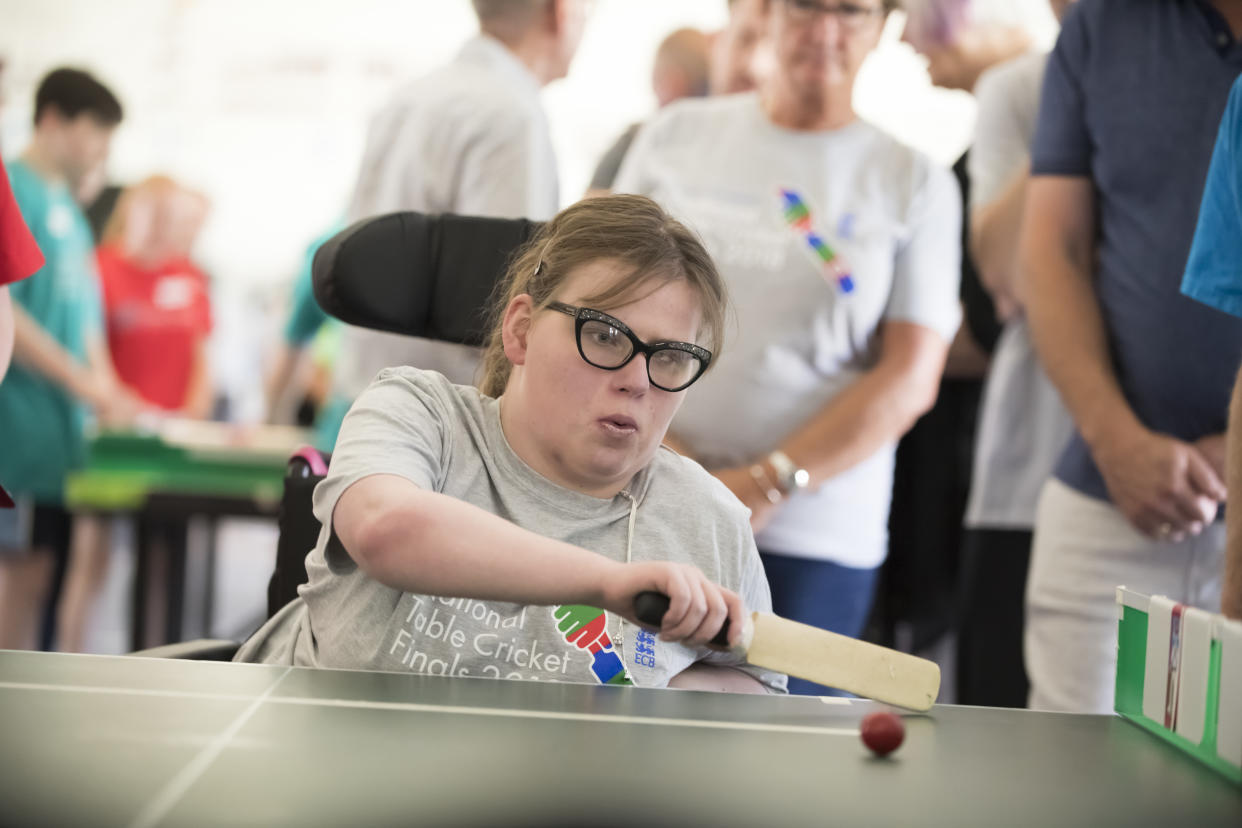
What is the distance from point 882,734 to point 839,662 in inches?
5.3

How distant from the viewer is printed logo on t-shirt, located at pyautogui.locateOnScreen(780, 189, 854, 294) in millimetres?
1891

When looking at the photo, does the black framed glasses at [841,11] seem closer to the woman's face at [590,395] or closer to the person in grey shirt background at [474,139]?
the person in grey shirt background at [474,139]

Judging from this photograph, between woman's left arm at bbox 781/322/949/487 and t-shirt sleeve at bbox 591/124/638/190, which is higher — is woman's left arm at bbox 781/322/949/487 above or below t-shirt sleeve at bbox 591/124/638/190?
below

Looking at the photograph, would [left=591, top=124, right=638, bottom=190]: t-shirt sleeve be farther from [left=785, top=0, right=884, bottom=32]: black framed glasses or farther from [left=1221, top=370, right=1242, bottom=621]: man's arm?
[left=1221, top=370, right=1242, bottom=621]: man's arm

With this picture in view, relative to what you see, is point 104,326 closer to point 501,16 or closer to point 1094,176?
point 501,16

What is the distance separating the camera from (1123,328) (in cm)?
182

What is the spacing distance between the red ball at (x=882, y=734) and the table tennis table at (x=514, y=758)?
11mm

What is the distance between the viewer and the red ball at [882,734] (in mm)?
861

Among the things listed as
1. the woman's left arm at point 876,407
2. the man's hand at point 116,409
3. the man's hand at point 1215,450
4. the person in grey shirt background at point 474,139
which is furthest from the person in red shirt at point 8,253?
the man's hand at point 116,409

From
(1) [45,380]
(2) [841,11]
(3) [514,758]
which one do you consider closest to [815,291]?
(2) [841,11]

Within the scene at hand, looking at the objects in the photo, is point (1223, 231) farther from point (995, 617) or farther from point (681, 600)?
point (995, 617)

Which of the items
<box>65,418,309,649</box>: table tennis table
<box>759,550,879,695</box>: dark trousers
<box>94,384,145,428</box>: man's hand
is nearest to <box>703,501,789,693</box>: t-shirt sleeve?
<box>759,550,879,695</box>: dark trousers

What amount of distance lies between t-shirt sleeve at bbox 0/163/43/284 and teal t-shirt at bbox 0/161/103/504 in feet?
6.14

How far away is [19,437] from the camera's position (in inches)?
130
